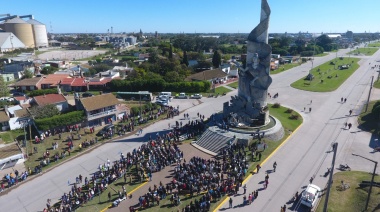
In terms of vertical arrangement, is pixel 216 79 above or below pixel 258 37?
below

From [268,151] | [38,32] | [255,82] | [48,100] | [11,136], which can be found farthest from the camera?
[38,32]

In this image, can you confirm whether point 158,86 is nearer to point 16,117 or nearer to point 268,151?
point 16,117

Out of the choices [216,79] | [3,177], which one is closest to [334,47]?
[216,79]

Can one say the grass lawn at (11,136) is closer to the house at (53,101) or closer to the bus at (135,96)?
the house at (53,101)

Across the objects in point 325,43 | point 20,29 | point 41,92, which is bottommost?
point 41,92


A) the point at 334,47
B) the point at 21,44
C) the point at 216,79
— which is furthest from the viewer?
the point at 334,47

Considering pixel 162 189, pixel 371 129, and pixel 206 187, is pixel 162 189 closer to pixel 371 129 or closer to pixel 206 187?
pixel 206 187

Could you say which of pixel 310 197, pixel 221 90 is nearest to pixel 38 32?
pixel 221 90
